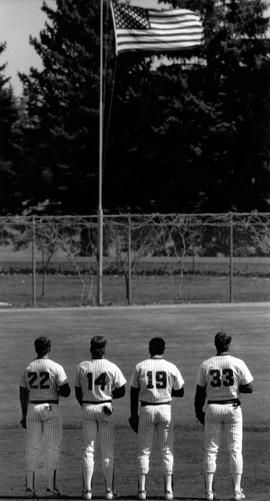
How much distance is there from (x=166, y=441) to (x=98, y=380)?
0.93 meters

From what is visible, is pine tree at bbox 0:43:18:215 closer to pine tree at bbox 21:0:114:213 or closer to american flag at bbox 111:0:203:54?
pine tree at bbox 21:0:114:213

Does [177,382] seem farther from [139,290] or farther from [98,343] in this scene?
[139,290]

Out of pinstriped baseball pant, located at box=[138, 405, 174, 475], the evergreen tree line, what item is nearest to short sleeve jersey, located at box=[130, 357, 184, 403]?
pinstriped baseball pant, located at box=[138, 405, 174, 475]

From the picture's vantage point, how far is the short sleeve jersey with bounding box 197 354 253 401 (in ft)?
37.8

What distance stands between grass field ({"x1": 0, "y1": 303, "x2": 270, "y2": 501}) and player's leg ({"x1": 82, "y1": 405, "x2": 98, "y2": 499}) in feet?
1.42

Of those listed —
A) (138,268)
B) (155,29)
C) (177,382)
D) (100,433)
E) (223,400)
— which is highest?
(155,29)

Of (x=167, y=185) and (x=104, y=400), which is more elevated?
(x=167, y=185)

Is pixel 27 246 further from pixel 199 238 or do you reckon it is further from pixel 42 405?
pixel 42 405

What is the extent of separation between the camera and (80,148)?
5784 centimetres

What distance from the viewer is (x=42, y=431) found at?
38.3 feet

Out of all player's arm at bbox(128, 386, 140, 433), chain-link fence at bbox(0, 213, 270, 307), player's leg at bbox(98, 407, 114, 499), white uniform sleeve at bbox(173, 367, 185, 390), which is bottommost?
player's leg at bbox(98, 407, 114, 499)

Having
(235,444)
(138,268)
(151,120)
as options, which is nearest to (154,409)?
(235,444)

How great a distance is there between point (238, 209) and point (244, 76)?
6497mm

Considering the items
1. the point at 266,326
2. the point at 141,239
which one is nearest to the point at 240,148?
the point at 141,239
